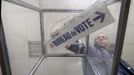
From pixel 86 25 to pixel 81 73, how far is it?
1.03 metres

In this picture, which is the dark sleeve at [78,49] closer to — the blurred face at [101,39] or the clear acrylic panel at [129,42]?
the blurred face at [101,39]

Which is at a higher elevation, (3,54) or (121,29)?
(121,29)

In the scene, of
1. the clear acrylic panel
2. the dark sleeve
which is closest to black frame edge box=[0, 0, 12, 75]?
the dark sleeve

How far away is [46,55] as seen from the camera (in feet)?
4.95

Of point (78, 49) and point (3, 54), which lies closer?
point (3, 54)

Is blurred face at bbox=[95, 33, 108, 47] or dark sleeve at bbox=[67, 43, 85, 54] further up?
blurred face at bbox=[95, 33, 108, 47]

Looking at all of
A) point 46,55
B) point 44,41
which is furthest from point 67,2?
point 46,55

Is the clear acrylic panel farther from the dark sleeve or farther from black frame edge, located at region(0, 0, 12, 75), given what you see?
black frame edge, located at region(0, 0, 12, 75)

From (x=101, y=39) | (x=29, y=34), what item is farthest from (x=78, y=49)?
(x=29, y=34)

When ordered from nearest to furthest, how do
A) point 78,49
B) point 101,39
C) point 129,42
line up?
point 101,39, point 78,49, point 129,42

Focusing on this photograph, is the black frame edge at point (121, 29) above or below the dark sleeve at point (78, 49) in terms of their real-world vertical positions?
above

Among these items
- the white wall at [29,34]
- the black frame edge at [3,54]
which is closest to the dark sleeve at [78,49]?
the white wall at [29,34]

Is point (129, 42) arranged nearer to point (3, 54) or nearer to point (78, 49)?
point (78, 49)

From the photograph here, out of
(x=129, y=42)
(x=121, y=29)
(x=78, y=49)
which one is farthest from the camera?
(x=129, y=42)
